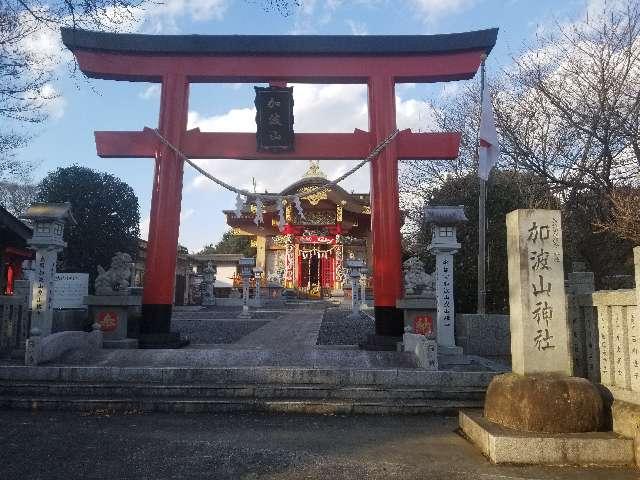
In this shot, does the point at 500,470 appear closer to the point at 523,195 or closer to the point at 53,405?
the point at 53,405

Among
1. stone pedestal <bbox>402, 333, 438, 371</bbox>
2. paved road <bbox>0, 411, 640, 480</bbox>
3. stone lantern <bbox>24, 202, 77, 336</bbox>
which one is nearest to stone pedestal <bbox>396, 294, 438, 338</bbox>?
stone pedestal <bbox>402, 333, 438, 371</bbox>

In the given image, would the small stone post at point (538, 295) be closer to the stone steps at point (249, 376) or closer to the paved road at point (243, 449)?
the paved road at point (243, 449)

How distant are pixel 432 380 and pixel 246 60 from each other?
7334 mm

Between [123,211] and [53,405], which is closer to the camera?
[53,405]

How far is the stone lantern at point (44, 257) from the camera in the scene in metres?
7.86

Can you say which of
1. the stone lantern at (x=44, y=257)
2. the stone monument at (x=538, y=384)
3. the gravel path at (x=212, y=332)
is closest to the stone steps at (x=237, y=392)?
the stone monument at (x=538, y=384)

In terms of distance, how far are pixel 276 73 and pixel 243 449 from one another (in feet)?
25.2

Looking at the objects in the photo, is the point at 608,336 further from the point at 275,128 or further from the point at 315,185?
the point at 315,185

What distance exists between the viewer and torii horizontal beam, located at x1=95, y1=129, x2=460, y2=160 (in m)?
9.61

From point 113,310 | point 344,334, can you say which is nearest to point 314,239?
point 344,334

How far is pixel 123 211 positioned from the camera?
23281 millimetres

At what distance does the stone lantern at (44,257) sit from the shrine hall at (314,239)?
2172 centimetres

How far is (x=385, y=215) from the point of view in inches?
366

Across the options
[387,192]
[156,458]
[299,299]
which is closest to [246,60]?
[387,192]
